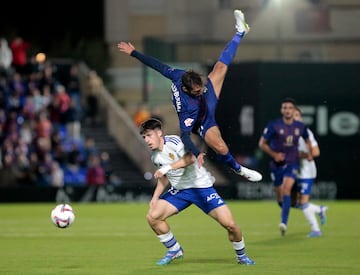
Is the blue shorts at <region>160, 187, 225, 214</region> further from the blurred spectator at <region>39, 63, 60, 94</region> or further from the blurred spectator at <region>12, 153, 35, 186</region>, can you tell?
the blurred spectator at <region>39, 63, 60, 94</region>

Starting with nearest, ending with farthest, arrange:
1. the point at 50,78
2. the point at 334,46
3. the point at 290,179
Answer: the point at 290,179, the point at 50,78, the point at 334,46

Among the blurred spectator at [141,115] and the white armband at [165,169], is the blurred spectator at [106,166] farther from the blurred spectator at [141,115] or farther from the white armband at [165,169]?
the white armband at [165,169]

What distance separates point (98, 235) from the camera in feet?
69.3

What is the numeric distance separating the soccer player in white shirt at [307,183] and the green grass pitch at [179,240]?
307mm

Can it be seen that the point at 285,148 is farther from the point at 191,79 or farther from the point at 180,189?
the point at 191,79

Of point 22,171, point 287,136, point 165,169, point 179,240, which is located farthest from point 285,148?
point 22,171

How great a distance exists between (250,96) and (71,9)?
71.2 feet

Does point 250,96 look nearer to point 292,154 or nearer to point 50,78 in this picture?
point 50,78

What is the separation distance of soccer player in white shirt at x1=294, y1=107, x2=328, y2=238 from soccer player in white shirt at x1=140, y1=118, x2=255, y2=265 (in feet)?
17.4

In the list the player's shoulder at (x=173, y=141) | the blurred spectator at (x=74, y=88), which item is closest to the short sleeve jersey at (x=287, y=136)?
the player's shoulder at (x=173, y=141)

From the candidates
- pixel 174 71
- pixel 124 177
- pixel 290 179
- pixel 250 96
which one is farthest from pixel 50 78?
pixel 174 71

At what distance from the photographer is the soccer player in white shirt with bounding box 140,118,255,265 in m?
14.6

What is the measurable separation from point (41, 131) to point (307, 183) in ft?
49.2

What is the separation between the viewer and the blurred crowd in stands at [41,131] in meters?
33.4
